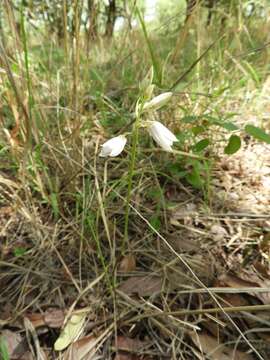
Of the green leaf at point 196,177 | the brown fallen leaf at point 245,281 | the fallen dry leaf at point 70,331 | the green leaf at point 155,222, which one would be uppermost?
the green leaf at point 196,177

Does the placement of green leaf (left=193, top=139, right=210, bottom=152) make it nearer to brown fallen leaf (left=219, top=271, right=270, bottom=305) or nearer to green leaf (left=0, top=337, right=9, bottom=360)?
brown fallen leaf (left=219, top=271, right=270, bottom=305)

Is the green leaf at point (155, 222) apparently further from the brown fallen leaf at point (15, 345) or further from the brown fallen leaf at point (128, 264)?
the brown fallen leaf at point (15, 345)

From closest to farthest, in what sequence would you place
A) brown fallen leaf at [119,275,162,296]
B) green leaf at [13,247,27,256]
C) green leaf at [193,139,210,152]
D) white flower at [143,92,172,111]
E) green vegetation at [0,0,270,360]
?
1. white flower at [143,92,172,111]
2. green vegetation at [0,0,270,360]
3. brown fallen leaf at [119,275,162,296]
4. green leaf at [13,247,27,256]
5. green leaf at [193,139,210,152]

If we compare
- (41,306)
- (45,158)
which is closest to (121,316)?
(41,306)

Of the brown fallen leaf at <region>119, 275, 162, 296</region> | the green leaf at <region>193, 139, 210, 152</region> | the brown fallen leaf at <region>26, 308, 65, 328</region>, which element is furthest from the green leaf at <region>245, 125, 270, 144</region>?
the brown fallen leaf at <region>26, 308, 65, 328</region>

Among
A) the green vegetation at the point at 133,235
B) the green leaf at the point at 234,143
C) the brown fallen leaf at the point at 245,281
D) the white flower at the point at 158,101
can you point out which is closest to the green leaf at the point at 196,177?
the green vegetation at the point at 133,235

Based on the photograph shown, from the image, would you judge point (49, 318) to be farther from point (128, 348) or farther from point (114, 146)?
point (114, 146)

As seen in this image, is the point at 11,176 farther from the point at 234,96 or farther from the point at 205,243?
the point at 234,96
